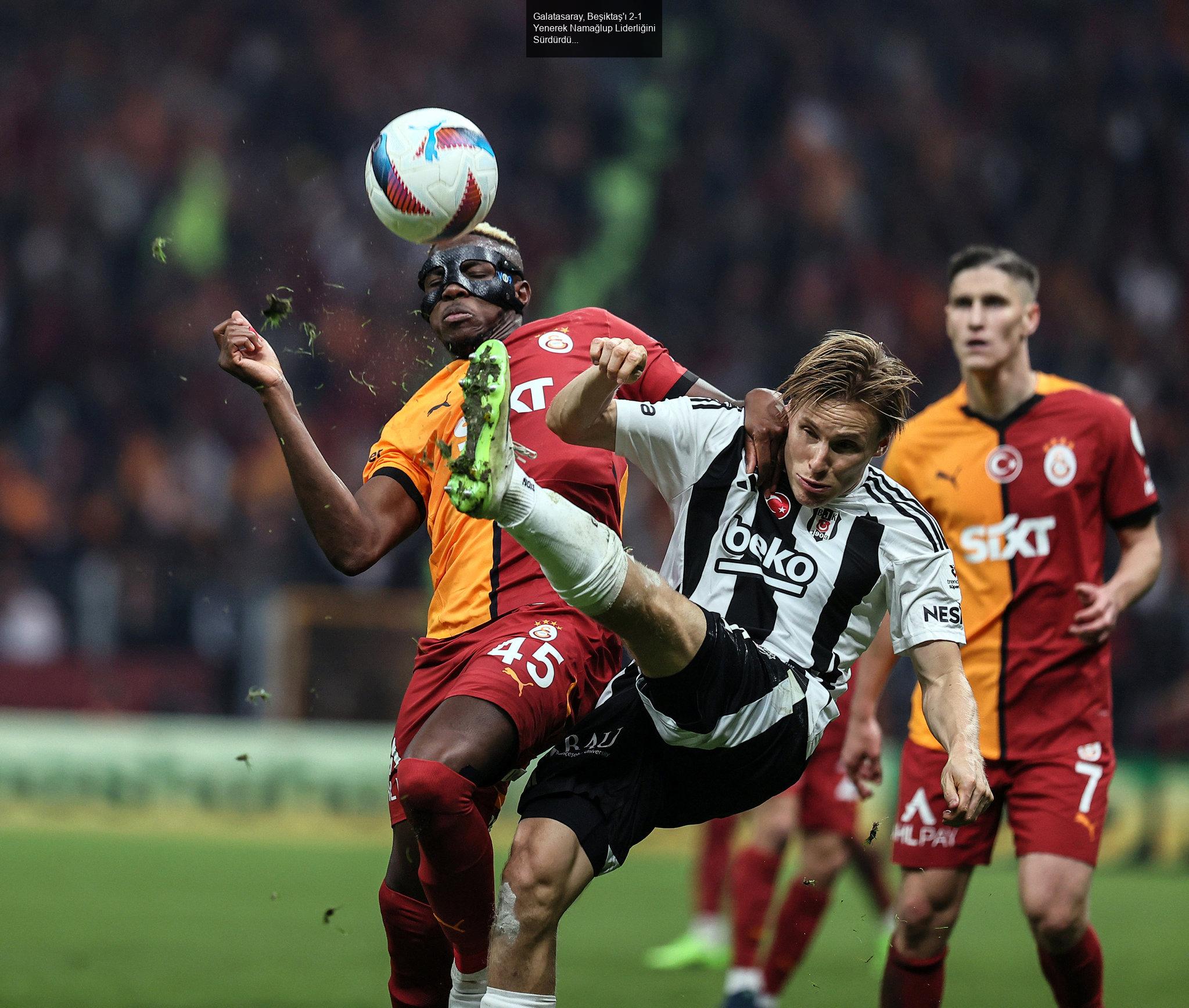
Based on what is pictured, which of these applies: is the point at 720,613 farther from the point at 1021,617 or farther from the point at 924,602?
the point at 1021,617

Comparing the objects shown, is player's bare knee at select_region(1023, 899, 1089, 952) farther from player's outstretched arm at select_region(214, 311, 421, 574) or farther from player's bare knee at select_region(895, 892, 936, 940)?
player's outstretched arm at select_region(214, 311, 421, 574)

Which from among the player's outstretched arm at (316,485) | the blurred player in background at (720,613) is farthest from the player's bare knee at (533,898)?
the player's outstretched arm at (316,485)

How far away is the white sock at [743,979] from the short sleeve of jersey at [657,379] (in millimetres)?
2509

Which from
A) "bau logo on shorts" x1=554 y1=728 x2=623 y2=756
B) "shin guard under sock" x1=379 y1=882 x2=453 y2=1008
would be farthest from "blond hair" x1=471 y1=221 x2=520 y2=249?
"shin guard under sock" x1=379 y1=882 x2=453 y2=1008

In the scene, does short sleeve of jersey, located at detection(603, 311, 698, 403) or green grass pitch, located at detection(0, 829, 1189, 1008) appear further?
green grass pitch, located at detection(0, 829, 1189, 1008)

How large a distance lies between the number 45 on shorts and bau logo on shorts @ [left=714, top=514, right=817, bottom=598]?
1.55 feet

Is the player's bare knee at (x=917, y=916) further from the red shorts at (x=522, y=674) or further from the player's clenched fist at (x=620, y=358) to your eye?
the player's clenched fist at (x=620, y=358)

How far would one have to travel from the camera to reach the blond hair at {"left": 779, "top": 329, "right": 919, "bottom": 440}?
3.75m

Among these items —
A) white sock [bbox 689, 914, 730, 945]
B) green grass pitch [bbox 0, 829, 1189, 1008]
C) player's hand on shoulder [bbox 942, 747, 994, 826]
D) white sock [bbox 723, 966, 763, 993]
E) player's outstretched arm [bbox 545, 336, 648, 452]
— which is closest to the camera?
player's hand on shoulder [bbox 942, 747, 994, 826]

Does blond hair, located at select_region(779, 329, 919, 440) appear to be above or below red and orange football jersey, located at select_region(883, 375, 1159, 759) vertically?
above

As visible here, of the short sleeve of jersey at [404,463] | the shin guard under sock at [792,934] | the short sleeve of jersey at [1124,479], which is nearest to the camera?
the short sleeve of jersey at [404,463]

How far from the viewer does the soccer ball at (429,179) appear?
167 inches

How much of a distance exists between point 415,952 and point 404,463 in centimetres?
136
